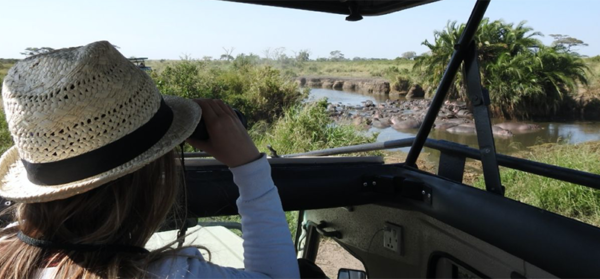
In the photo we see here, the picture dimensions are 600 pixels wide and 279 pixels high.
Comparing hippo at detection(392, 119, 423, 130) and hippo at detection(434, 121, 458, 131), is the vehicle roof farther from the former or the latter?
hippo at detection(434, 121, 458, 131)

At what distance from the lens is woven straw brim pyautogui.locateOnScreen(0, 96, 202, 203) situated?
926 millimetres

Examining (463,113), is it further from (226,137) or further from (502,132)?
(226,137)

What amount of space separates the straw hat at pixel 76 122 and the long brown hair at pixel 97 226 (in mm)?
47

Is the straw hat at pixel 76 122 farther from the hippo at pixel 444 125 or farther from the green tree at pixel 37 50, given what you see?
the hippo at pixel 444 125

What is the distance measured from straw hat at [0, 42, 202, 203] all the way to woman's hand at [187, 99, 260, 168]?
14 centimetres

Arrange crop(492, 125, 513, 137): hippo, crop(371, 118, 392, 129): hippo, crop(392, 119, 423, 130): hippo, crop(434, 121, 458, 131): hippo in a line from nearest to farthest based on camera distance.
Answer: crop(492, 125, 513, 137): hippo
crop(392, 119, 423, 130): hippo
crop(434, 121, 458, 131): hippo
crop(371, 118, 392, 129): hippo

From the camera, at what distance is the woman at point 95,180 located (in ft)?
3.03

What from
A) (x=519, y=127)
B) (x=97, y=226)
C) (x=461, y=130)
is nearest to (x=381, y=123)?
(x=461, y=130)

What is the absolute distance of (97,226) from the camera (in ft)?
3.16

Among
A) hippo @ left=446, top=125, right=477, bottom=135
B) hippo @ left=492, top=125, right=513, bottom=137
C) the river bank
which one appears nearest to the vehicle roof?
the river bank

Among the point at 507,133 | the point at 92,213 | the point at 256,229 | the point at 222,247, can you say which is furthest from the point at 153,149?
the point at 507,133

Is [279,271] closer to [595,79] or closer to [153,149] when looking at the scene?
[153,149]

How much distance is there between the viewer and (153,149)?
100 cm

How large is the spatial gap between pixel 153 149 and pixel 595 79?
2447 cm
